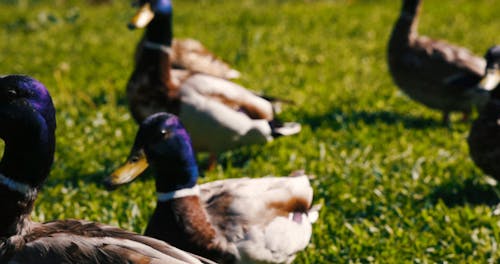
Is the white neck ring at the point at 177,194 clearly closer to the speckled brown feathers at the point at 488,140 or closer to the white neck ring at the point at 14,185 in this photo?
the white neck ring at the point at 14,185

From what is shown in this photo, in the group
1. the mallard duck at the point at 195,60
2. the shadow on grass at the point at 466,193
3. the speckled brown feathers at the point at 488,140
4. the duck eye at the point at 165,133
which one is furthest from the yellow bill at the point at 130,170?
the mallard duck at the point at 195,60

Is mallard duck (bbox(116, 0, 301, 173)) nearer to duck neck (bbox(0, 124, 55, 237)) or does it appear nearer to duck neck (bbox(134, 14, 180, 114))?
duck neck (bbox(134, 14, 180, 114))

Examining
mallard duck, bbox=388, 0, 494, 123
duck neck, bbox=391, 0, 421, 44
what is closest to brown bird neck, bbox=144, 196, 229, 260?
mallard duck, bbox=388, 0, 494, 123

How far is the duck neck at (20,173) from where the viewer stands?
366cm

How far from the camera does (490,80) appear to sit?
6.49 meters

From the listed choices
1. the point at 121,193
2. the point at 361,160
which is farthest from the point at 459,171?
the point at 121,193

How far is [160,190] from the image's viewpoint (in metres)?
4.66

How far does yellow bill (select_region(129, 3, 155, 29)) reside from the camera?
261 inches

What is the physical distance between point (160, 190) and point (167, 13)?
2.54 meters

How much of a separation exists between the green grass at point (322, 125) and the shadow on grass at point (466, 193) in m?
0.01

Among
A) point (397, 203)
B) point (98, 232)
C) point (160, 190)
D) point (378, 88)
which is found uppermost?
point (98, 232)

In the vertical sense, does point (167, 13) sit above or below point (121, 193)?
above

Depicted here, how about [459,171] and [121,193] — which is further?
[459,171]

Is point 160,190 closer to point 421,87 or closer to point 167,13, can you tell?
point 167,13
